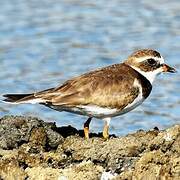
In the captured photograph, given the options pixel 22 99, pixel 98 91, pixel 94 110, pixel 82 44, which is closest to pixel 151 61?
pixel 98 91

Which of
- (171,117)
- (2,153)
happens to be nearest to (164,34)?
(171,117)

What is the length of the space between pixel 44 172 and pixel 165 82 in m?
6.31

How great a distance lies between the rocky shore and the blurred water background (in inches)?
117

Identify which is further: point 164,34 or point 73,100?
point 164,34

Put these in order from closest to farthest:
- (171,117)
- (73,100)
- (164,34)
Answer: (73,100)
(171,117)
(164,34)

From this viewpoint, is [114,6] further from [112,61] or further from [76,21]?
[112,61]

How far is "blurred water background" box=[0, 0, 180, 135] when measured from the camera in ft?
40.8

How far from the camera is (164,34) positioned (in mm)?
16438

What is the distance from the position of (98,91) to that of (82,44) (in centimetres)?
691

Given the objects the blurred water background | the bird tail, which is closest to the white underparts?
the bird tail

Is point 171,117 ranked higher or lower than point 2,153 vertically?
lower

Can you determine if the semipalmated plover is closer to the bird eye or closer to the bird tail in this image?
the bird tail

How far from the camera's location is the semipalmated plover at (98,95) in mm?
9023

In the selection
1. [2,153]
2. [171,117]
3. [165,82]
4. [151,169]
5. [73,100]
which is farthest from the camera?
[165,82]
